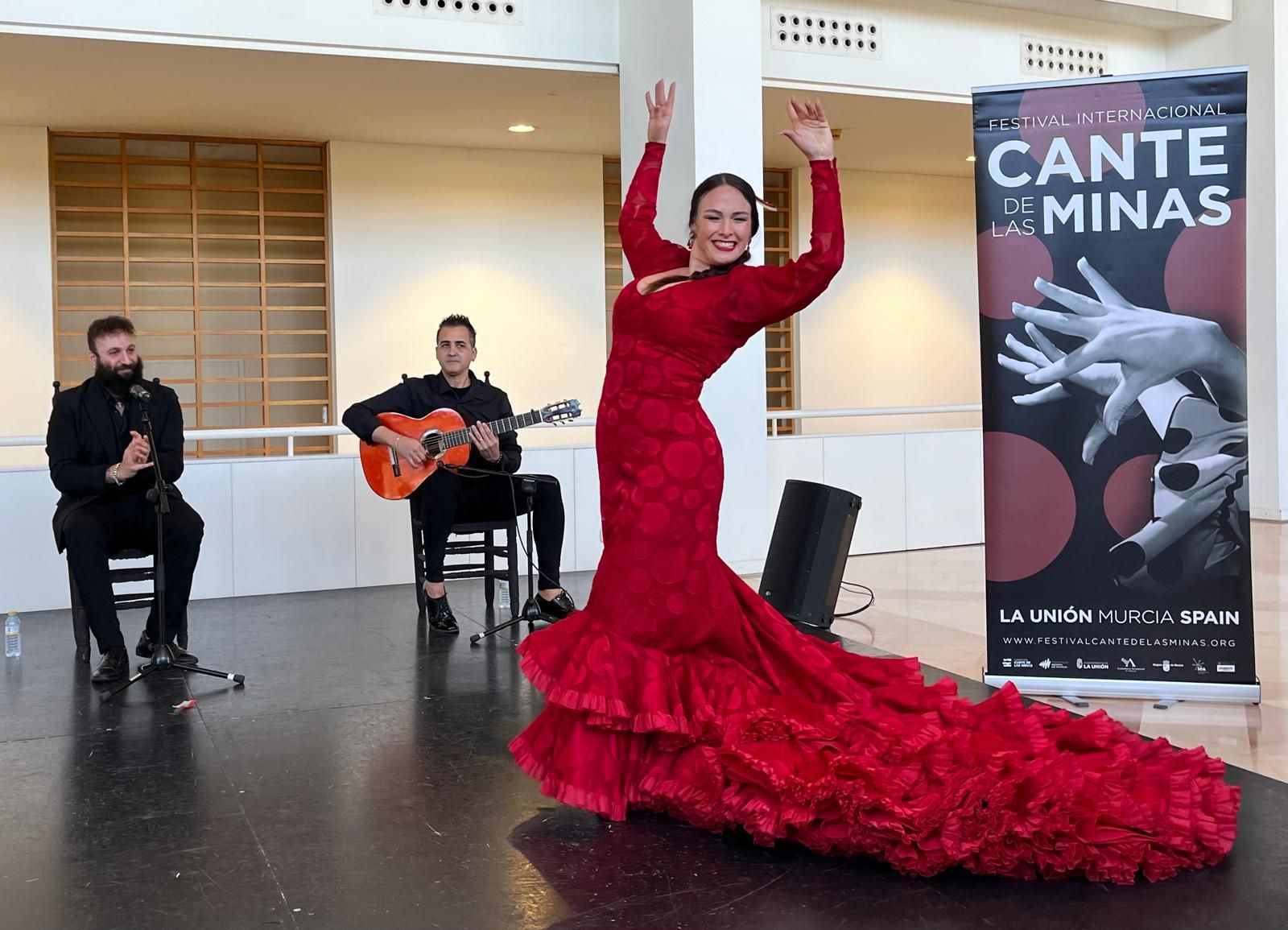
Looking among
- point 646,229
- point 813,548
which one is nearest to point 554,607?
point 813,548

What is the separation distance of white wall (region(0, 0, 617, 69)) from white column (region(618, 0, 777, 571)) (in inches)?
12.9

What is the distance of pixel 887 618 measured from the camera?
4918mm

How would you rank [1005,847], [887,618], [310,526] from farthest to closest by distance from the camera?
[310,526] < [887,618] < [1005,847]

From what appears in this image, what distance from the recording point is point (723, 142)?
5.66 metres

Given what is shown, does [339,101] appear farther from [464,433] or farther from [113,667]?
[113,667]

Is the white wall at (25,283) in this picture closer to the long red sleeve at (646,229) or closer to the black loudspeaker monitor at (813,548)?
the black loudspeaker monitor at (813,548)

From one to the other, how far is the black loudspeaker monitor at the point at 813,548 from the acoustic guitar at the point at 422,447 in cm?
92

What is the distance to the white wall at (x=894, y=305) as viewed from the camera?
905 cm

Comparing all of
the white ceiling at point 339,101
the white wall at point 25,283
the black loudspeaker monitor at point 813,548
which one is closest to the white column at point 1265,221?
the white ceiling at point 339,101

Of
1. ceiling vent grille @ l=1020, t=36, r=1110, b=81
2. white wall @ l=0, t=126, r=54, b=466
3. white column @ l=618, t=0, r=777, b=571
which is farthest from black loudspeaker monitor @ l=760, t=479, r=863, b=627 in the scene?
white wall @ l=0, t=126, r=54, b=466

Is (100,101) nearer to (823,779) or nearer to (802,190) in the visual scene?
(802,190)

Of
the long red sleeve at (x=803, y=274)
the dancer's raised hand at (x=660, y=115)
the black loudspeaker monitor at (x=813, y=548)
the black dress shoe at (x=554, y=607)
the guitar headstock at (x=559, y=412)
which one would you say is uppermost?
the dancer's raised hand at (x=660, y=115)

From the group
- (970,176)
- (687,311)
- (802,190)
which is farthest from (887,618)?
(970,176)

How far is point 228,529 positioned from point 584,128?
328cm
